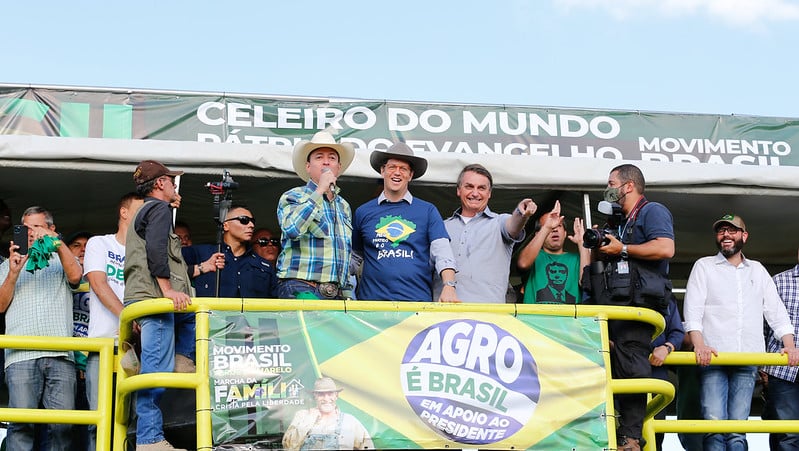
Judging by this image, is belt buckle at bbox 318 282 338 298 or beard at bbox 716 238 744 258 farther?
beard at bbox 716 238 744 258

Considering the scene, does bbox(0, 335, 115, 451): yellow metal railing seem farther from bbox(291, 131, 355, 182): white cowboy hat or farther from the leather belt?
bbox(291, 131, 355, 182): white cowboy hat

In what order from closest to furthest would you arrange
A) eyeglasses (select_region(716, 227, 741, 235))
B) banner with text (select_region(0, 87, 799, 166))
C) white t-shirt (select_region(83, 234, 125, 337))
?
white t-shirt (select_region(83, 234, 125, 337)) → eyeglasses (select_region(716, 227, 741, 235)) → banner with text (select_region(0, 87, 799, 166))

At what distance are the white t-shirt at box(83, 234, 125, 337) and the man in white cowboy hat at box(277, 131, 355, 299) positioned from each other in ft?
3.65

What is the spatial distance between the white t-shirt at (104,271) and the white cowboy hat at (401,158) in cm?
172

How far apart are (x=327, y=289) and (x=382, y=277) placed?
454 mm

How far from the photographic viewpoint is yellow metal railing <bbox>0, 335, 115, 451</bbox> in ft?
19.9

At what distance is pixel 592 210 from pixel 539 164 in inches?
38.2

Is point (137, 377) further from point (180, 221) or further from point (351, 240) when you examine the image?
point (180, 221)

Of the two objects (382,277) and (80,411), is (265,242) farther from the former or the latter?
(80,411)

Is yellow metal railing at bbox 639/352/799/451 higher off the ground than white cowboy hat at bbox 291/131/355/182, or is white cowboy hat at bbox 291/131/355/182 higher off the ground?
white cowboy hat at bbox 291/131/355/182

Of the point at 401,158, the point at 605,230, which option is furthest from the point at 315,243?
the point at 605,230

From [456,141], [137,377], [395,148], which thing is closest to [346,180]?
[395,148]

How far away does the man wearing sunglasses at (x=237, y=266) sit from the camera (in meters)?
7.39

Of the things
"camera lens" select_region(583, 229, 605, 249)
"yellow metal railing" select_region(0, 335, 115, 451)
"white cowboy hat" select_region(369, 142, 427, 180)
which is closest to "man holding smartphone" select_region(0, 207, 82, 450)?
"yellow metal railing" select_region(0, 335, 115, 451)
